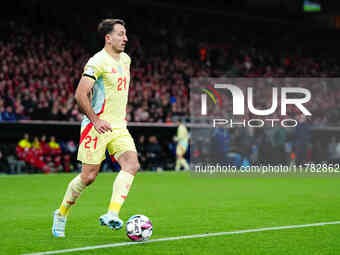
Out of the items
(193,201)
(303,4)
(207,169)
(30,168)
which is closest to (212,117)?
(207,169)

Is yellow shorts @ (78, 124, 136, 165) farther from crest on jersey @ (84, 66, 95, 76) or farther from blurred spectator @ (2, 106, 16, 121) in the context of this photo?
blurred spectator @ (2, 106, 16, 121)

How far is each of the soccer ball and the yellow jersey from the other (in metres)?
1.10

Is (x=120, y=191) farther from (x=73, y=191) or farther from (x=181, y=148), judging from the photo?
(x=181, y=148)

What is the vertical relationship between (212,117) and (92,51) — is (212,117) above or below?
below

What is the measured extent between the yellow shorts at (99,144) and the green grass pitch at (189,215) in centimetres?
91

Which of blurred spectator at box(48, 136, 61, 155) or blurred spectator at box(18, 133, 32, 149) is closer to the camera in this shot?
blurred spectator at box(18, 133, 32, 149)

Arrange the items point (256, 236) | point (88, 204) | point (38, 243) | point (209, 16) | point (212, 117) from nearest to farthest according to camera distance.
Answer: point (38, 243) → point (256, 236) → point (88, 204) → point (212, 117) → point (209, 16)

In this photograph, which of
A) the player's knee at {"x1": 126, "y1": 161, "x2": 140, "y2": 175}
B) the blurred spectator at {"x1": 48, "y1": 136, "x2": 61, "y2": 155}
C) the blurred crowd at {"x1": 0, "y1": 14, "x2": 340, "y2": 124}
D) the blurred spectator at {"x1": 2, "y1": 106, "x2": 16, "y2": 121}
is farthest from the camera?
the blurred crowd at {"x1": 0, "y1": 14, "x2": 340, "y2": 124}

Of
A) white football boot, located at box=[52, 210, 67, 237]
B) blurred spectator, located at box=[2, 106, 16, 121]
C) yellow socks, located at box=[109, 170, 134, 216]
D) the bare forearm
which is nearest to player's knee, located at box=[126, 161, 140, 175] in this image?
yellow socks, located at box=[109, 170, 134, 216]

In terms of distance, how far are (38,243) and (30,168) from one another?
1628 centimetres

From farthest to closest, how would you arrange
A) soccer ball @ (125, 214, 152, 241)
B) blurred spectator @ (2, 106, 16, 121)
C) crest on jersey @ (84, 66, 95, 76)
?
blurred spectator @ (2, 106, 16, 121) < crest on jersey @ (84, 66, 95, 76) < soccer ball @ (125, 214, 152, 241)

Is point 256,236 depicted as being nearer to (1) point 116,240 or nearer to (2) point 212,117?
(1) point 116,240

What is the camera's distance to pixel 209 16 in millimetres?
42562

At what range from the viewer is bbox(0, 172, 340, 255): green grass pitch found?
700cm
